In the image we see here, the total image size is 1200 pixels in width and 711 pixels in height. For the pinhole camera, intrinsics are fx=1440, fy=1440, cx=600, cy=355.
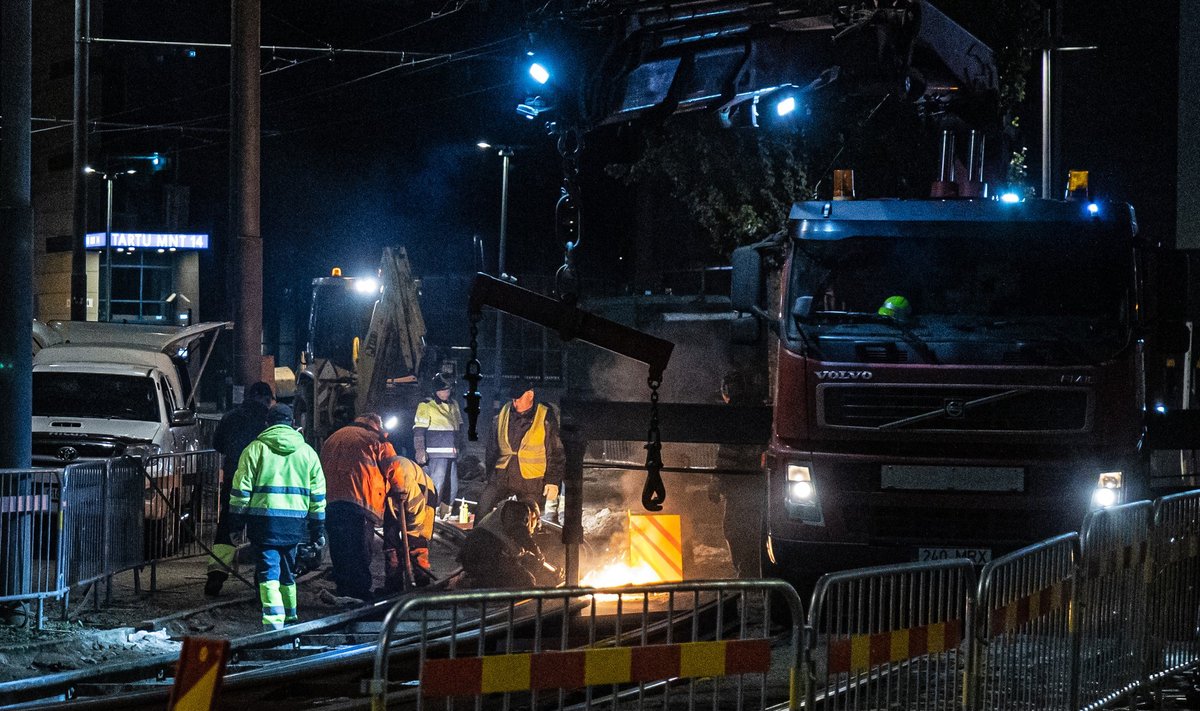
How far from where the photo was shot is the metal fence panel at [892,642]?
6.14m

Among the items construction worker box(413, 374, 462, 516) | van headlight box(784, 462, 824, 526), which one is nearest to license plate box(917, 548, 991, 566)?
van headlight box(784, 462, 824, 526)

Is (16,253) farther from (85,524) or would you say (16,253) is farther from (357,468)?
(357,468)

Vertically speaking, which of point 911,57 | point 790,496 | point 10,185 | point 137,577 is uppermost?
point 911,57

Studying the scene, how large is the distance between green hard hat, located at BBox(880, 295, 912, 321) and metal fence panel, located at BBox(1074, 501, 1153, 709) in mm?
2047

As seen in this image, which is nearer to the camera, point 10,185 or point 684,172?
point 10,185

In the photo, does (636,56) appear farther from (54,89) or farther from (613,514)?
(54,89)

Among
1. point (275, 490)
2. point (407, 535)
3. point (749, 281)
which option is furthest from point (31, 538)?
point (749, 281)

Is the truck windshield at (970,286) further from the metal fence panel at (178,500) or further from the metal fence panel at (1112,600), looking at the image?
the metal fence panel at (178,500)

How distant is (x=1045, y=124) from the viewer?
19828 mm

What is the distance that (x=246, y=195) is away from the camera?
15.6 meters

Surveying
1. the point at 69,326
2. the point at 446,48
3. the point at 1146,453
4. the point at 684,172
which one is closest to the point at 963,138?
the point at 1146,453

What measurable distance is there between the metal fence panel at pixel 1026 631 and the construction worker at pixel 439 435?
38.9 feet

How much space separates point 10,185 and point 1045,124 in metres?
13.7

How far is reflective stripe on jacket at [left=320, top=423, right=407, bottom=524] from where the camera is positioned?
12.7 meters
